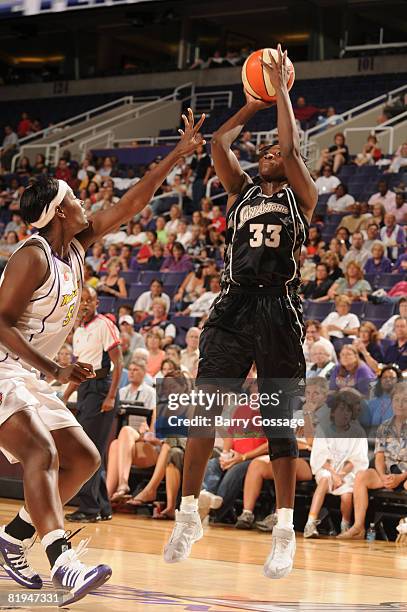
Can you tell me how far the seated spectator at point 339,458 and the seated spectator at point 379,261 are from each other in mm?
4080

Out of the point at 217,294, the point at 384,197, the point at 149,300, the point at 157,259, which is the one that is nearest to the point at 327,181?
the point at 384,197

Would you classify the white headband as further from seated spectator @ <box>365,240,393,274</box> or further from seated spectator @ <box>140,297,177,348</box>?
seated spectator @ <box>365,240,393,274</box>

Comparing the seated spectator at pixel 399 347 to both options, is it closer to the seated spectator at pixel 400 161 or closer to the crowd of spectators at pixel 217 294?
the crowd of spectators at pixel 217 294

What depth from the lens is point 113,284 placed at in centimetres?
1521

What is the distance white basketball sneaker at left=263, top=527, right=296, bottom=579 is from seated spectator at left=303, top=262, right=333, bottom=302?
7.58m

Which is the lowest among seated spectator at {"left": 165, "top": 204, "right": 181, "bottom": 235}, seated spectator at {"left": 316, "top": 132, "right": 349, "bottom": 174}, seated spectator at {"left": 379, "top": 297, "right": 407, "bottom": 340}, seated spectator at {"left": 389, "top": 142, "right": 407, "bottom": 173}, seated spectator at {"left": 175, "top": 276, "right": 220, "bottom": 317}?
seated spectator at {"left": 379, "top": 297, "right": 407, "bottom": 340}

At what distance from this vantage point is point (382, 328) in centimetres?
1153

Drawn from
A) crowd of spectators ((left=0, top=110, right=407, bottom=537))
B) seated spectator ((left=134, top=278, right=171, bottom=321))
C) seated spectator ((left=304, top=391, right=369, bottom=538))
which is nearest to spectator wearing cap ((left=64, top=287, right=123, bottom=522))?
crowd of spectators ((left=0, top=110, right=407, bottom=537))

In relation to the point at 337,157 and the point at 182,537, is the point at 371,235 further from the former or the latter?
the point at 182,537

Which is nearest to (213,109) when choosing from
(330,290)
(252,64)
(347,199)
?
(347,199)

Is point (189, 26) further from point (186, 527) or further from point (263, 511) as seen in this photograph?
point (186, 527)

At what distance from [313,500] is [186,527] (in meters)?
3.59

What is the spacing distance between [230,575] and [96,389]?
11.3ft

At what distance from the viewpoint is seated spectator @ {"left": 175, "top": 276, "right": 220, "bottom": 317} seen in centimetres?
1324
